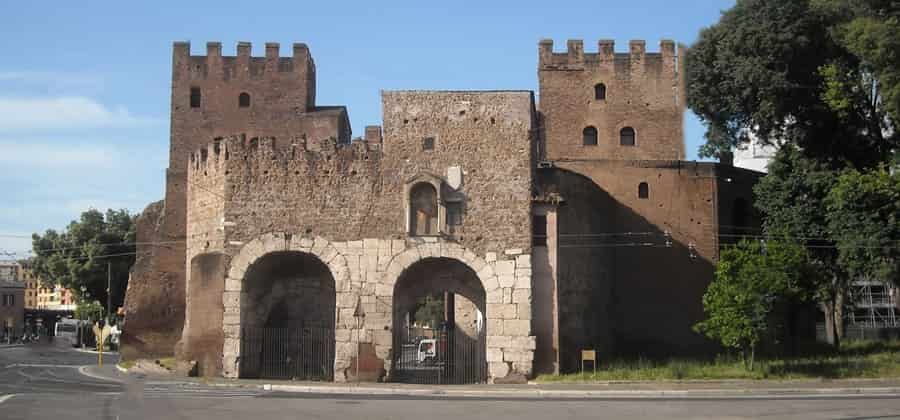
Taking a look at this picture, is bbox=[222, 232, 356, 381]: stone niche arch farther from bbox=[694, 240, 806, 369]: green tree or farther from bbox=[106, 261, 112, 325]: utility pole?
bbox=[106, 261, 112, 325]: utility pole

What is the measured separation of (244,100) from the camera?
146ft

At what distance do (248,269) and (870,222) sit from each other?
20344mm

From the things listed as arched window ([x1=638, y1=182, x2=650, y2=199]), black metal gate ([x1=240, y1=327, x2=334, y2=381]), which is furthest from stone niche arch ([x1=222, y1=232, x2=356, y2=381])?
arched window ([x1=638, y1=182, x2=650, y2=199])

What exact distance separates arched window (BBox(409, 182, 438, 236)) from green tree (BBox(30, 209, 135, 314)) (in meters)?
36.7

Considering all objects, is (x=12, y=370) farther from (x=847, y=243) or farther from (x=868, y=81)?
Answer: (x=868, y=81)

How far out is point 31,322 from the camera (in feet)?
326

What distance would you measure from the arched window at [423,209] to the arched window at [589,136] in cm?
1400

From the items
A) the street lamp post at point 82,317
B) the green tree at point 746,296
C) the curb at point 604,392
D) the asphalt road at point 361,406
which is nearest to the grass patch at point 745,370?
the green tree at point 746,296

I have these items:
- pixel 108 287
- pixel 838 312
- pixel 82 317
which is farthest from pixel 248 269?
pixel 82 317

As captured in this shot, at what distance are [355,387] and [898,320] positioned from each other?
41.8 metres

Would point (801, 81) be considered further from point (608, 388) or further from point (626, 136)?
point (608, 388)

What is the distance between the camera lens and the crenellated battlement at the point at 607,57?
1665 inches

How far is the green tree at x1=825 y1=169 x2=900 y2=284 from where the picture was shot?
3175 centimetres

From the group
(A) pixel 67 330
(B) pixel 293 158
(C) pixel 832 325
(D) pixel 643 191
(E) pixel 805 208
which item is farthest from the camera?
(A) pixel 67 330
